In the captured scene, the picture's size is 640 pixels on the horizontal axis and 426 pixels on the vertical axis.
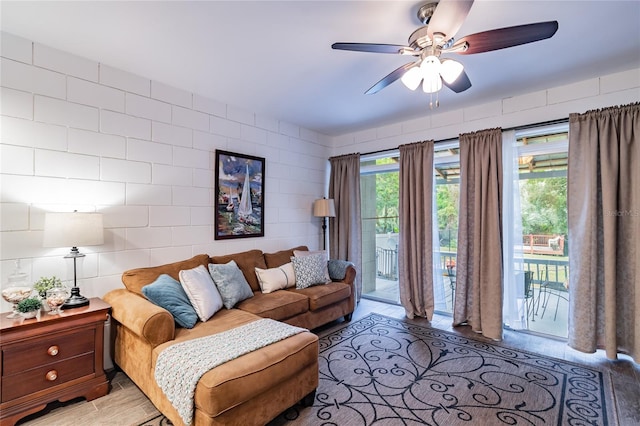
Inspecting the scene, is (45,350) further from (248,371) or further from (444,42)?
(444,42)

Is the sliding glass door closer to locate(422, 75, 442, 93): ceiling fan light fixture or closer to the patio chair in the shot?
the patio chair

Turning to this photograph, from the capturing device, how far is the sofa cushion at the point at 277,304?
2861 millimetres

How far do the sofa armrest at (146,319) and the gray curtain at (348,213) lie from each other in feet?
9.70

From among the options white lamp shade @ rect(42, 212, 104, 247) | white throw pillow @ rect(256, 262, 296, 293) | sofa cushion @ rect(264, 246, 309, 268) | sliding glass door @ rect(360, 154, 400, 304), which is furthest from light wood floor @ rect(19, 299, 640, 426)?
sliding glass door @ rect(360, 154, 400, 304)

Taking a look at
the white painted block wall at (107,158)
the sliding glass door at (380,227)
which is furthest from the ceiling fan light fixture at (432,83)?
the sliding glass door at (380,227)

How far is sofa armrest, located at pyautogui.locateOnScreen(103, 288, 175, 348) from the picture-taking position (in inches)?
80.4

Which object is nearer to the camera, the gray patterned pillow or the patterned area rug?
the patterned area rug

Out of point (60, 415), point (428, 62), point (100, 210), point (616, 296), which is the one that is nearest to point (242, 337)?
point (60, 415)

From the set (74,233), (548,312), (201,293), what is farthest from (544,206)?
(74,233)

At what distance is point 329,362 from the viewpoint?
278 cm

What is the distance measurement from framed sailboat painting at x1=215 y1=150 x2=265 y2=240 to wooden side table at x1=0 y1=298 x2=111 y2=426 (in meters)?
1.51

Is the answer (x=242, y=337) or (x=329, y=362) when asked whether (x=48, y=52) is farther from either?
(x=329, y=362)

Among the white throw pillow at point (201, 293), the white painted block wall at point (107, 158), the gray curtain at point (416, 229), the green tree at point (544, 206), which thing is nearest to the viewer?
the white painted block wall at point (107, 158)

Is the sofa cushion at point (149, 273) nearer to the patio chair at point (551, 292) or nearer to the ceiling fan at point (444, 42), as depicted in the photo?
the ceiling fan at point (444, 42)
